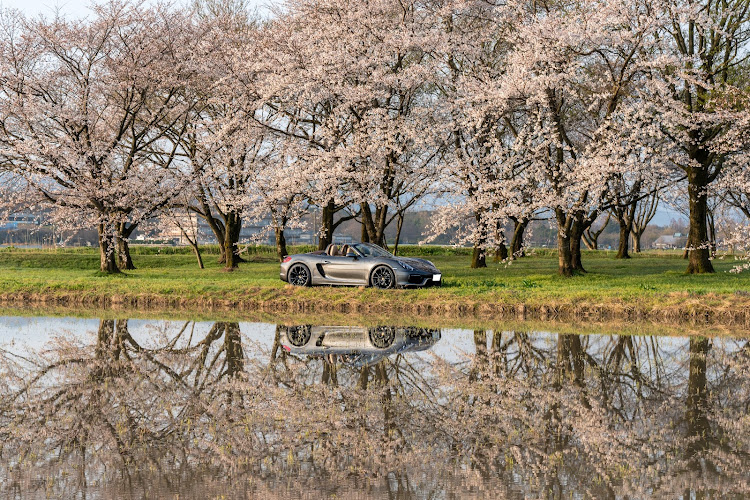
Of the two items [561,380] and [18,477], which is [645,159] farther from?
[18,477]

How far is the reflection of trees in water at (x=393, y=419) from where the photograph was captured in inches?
265

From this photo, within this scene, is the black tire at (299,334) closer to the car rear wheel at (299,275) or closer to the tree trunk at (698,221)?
the car rear wheel at (299,275)

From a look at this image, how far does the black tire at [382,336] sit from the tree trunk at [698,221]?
55.5 ft

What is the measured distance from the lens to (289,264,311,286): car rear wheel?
25281 millimetres

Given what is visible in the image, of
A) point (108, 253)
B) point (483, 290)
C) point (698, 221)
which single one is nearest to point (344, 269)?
point (483, 290)

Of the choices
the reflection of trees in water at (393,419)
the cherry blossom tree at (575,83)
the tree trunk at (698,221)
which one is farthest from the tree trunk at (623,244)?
the reflection of trees in water at (393,419)

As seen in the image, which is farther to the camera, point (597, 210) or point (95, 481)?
point (597, 210)

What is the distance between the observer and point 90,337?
1591 centimetres

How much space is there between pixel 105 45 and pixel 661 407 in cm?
2954

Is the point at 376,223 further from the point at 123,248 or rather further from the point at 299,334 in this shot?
the point at 299,334

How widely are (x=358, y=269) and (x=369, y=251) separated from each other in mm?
748

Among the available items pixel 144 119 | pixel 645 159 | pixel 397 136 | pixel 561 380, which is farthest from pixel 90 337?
pixel 144 119

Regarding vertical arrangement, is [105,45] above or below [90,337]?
above

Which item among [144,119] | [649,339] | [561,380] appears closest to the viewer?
[561,380]
